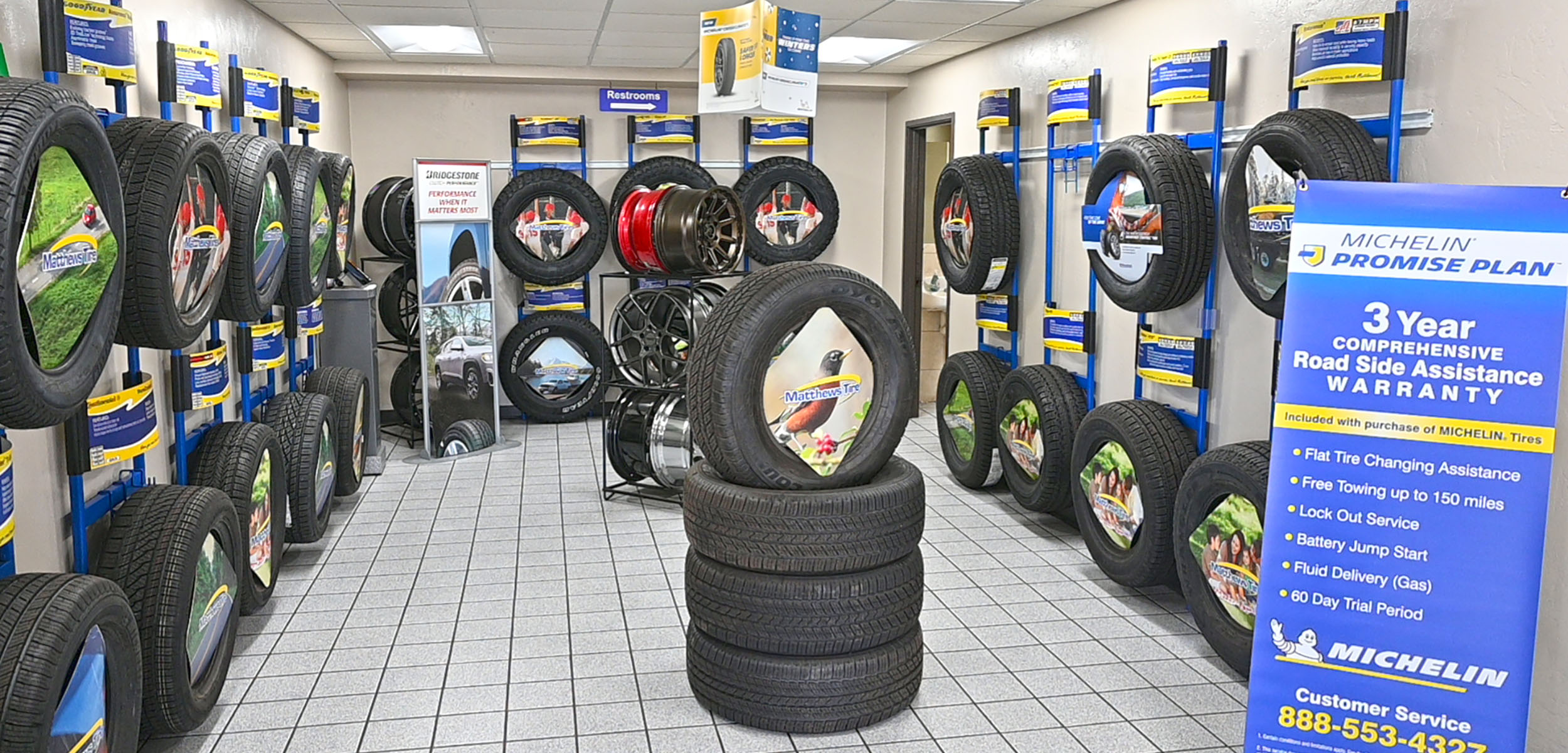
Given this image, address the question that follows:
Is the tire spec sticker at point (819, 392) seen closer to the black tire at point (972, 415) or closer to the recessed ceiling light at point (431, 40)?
Answer: the black tire at point (972, 415)

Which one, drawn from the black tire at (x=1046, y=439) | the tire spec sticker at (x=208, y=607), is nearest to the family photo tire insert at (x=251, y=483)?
the tire spec sticker at (x=208, y=607)

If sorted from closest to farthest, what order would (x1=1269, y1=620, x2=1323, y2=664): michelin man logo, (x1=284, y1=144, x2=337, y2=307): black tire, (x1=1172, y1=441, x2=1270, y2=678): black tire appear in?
1. (x1=1269, y1=620, x2=1323, y2=664): michelin man logo
2. (x1=1172, y1=441, x2=1270, y2=678): black tire
3. (x1=284, y1=144, x2=337, y2=307): black tire

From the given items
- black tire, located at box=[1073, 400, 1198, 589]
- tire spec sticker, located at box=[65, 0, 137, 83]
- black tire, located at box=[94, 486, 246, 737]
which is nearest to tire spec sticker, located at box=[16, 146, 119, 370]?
black tire, located at box=[94, 486, 246, 737]

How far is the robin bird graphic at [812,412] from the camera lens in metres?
3.46

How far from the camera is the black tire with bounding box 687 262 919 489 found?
3.35 meters

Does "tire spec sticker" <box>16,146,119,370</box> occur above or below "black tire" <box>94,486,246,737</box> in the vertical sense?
above

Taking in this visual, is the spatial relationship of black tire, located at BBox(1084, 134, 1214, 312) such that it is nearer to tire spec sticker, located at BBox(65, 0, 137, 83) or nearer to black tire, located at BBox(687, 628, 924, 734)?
black tire, located at BBox(687, 628, 924, 734)

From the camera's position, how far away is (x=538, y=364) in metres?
8.64

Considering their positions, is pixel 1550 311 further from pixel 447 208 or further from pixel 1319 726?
pixel 447 208

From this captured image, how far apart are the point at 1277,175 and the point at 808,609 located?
2.19 m

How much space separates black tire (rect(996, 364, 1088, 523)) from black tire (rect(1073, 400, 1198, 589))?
0.37m

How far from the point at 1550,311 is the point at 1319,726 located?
3.74ft

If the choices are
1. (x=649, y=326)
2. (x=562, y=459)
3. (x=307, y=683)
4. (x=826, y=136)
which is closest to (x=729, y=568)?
(x=307, y=683)

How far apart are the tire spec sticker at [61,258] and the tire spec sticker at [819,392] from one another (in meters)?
1.72
